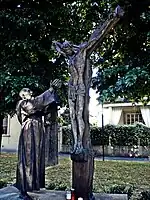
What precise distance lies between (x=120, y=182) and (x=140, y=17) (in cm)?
480

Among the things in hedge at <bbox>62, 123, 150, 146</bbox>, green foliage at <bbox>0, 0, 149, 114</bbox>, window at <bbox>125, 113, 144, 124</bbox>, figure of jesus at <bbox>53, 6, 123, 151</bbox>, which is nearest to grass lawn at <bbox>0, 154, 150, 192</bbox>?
green foliage at <bbox>0, 0, 149, 114</bbox>

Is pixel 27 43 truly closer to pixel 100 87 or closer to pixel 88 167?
pixel 100 87

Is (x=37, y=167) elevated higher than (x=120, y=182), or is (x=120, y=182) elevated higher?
(x=37, y=167)

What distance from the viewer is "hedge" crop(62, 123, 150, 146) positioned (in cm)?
1777

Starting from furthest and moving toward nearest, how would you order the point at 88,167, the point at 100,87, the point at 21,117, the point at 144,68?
the point at 100,87, the point at 144,68, the point at 21,117, the point at 88,167

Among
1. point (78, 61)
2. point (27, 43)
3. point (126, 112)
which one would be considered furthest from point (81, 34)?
point (126, 112)

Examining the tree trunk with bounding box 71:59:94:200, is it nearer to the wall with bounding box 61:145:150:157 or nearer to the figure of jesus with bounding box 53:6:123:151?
the figure of jesus with bounding box 53:6:123:151

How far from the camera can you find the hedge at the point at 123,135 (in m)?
17.8

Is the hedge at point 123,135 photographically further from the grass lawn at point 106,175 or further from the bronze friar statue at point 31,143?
the bronze friar statue at point 31,143

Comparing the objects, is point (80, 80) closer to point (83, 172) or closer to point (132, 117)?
point (83, 172)

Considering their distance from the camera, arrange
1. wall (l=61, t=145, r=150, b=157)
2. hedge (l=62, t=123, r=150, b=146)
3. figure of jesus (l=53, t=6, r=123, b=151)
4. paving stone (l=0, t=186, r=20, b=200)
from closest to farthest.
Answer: paving stone (l=0, t=186, r=20, b=200), figure of jesus (l=53, t=6, r=123, b=151), wall (l=61, t=145, r=150, b=157), hedge (l=62, t=123, r=150, b=146)

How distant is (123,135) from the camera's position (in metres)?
18.0

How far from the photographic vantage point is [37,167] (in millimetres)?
4484

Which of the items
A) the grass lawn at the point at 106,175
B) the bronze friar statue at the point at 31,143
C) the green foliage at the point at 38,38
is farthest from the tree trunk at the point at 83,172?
the grass lawn at the point at 106,175
